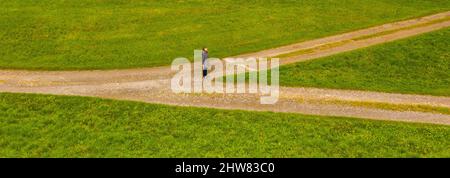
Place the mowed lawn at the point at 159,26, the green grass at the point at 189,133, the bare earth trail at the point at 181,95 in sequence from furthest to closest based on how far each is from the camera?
1. the mowed lawn at the point at 159,26
2. the bare earth trail at the point at 181,95
3. the green grass at the point at 189,133

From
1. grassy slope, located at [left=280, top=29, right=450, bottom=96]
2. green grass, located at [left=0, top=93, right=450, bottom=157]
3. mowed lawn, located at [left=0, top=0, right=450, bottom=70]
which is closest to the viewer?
green grass, located at [left=0, top=93, right=450, bottom=157]

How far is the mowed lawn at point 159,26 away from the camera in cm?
3259

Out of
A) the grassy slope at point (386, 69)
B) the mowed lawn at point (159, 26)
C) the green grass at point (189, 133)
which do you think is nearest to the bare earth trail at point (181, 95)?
the green grass at point (189, 133)

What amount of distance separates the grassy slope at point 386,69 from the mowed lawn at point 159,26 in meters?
5.63

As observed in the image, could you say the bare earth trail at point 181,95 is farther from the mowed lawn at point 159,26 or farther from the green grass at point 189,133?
the mowed lawn at point 159,26

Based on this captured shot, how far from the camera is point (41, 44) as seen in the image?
34781mm

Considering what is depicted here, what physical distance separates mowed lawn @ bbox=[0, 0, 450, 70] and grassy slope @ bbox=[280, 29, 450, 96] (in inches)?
222

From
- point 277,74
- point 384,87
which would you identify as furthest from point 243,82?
point 384,87

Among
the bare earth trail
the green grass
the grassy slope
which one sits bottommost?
the green grass

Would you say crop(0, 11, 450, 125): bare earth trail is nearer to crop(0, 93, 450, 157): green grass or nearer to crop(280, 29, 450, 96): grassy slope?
crop(0, 93, 450, 157): green grass

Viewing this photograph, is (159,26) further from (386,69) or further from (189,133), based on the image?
(386,69)

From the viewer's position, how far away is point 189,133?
22453 millimetres

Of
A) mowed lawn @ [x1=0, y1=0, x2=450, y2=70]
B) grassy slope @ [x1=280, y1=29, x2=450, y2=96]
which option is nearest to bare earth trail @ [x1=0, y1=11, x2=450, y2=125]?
grassy slope @ [x1=280, y1=29, x2=450, y2=96]

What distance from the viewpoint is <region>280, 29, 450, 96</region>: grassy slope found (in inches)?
1096
